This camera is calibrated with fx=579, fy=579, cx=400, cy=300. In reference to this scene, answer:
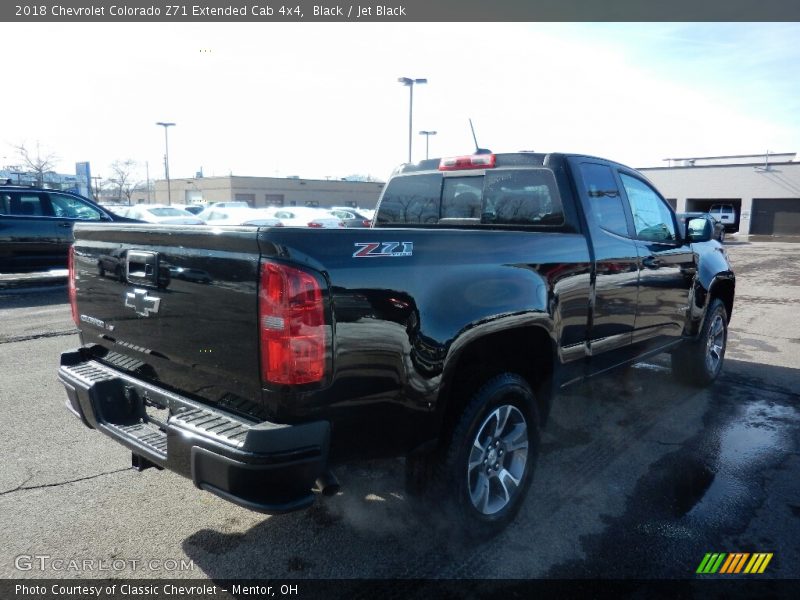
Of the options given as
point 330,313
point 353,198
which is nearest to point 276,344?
point 330,313

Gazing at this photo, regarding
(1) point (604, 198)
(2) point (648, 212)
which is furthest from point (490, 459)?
(2) point (648, 212)

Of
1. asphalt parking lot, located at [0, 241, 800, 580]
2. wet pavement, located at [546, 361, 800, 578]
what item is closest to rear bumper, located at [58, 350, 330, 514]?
asphalt parking lot, located at [0, 241, 800, 580]

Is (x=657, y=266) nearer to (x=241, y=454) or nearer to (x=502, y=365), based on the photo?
(x=502, y=365)

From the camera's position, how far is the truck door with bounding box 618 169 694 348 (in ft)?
14.3

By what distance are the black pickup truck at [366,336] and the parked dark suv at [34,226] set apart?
867 centimetres

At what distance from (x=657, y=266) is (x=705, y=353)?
157 centimetres

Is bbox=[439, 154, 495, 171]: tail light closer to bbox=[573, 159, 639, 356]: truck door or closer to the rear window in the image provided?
the rear window

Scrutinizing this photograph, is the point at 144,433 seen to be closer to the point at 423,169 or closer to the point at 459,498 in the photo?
the point at 459,498

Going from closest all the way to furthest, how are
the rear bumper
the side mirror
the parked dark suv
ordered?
the rear bumper < the side mirror < the parked dark suv

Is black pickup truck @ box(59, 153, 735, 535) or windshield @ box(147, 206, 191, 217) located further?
windshield @ box(147, 206, 191, 217)

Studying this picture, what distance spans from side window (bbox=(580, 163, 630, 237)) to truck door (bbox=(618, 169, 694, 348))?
0.19 m

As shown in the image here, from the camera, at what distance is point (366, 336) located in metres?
2.32

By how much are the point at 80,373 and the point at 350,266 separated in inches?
67.7

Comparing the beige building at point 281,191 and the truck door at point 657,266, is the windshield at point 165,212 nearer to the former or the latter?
the truck door at point 657,266
